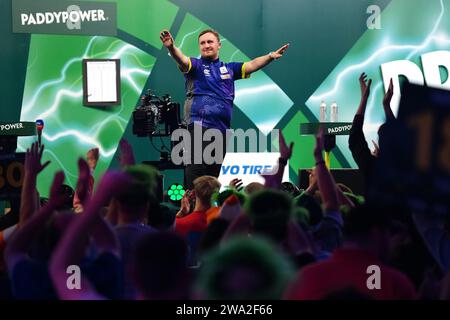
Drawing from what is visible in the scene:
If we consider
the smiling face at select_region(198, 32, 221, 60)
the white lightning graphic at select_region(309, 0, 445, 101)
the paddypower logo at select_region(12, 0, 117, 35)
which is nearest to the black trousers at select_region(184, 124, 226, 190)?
the smiling face at select_region(198, 32, 221, 60)

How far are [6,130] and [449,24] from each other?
4780mm

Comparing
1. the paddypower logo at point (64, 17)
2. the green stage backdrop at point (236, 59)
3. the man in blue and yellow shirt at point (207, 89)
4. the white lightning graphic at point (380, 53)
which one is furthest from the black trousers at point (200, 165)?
the white lightning graphic at point (380, 53)

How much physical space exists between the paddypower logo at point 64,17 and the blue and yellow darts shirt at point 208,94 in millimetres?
2096

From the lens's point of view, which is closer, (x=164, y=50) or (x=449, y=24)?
(x=164, y=50)

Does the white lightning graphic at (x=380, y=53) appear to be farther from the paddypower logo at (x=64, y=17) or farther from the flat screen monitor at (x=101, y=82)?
the paddypower logo at (x=64, y=17)

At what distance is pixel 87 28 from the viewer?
7523 millimetres

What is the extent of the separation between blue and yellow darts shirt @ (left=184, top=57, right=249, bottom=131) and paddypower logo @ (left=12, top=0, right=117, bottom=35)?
210cm

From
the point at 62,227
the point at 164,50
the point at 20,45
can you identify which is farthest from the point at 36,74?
the point at 62,227

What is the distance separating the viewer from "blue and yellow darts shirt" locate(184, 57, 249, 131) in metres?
5.71

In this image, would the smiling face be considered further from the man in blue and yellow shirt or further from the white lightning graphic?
the white lightning graphic

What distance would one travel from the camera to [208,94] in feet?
18.8

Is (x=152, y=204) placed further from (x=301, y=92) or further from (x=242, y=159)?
(x=301, y=92)

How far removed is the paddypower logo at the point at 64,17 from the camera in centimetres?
736

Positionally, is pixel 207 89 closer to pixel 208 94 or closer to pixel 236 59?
pixel 208 94
